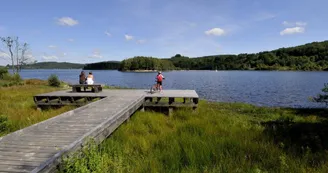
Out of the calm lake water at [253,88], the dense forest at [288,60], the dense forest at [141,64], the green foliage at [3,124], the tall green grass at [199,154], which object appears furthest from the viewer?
the dense forest at [141,64]

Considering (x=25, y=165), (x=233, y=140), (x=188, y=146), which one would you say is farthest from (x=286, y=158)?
(x=25, y=165)

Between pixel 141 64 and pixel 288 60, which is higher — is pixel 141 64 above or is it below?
above

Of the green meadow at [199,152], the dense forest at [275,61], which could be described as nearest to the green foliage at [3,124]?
the green meadow at [199,152]

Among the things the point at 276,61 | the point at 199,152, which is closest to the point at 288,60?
the point at 276,61

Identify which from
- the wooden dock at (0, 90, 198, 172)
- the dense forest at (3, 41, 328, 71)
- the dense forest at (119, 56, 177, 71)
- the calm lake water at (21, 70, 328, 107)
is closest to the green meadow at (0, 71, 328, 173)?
the wooden dock at (0, 90, 198, 172)

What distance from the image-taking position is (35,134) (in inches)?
227

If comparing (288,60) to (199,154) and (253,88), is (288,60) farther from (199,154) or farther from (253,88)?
(199,154)

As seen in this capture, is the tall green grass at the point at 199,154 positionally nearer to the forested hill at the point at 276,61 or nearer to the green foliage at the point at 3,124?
the green foliage at the point at 3,124

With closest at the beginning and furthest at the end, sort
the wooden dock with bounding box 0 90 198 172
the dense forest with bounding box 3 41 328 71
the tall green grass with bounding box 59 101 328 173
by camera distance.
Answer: the wooden dock with bounding box 0 90 198 172 < the tall green grass with bounding box 59 101 328 173 < the dense forest with bounding box 3 41 328 71

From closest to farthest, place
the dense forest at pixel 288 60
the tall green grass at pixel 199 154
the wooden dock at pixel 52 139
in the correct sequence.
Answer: the wooden dock at pixel 52 139 → the tall green grass at pixel 199 154 → the dense forest at pixel 288 60

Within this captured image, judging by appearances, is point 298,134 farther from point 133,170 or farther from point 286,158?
point 133,170

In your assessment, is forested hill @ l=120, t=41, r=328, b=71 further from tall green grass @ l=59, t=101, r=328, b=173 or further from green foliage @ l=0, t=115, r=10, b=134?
green foliage @ l=0, t=115, r=10, b=134

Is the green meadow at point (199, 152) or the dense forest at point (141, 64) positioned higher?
the dense forest at point (141, 64)

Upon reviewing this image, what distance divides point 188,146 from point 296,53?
179701 mm
